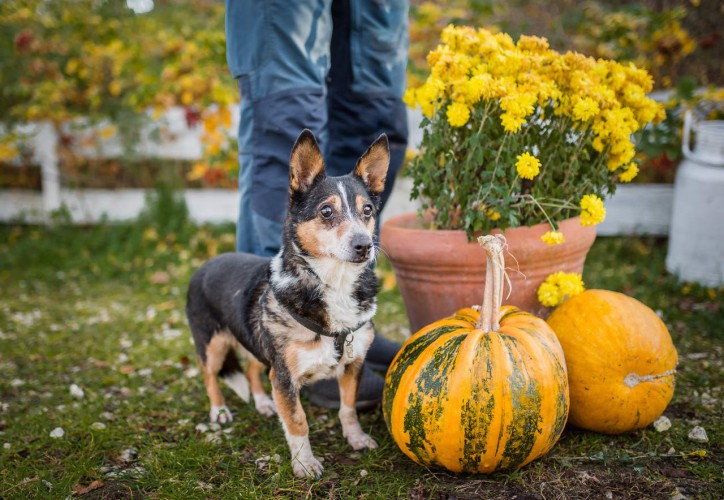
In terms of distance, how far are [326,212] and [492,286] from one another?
0.69 meters

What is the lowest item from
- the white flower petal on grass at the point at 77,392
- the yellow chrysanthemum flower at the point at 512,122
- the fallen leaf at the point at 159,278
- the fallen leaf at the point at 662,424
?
the white flower petal on grass at the point at 77,392

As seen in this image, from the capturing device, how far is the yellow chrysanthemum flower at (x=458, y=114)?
8.18ft

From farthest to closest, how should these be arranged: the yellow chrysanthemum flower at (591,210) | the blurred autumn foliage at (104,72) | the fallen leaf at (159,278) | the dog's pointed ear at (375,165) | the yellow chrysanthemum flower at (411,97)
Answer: the blurred autumn foliage at (104,72) → the fallen leaf at (159,278) → the yellow chrysanthemum flower at (411,97) → the yellow chrysanthemum flower at (591,210) → the dog's pointed ear at (375,165)

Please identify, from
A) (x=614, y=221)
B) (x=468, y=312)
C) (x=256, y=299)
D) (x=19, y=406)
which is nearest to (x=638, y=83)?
(x=468, y=312)

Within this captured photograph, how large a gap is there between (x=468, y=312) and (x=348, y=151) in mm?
1228

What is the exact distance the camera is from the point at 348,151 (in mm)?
3260

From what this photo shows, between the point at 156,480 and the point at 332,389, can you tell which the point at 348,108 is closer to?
the point at 332,389

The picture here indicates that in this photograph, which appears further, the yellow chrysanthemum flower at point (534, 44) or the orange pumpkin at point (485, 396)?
the yellow chrysanthemum flower at point (534, 44)

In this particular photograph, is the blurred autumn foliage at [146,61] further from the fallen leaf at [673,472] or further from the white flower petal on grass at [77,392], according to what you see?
the fallen leaf at [673,472]

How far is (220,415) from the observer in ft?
9.18

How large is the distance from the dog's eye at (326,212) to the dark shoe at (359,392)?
78 centimetres

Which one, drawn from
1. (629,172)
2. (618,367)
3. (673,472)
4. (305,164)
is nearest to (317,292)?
(305,164)

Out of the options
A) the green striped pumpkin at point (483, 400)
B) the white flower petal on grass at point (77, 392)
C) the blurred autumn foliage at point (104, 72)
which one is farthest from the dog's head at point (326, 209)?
the blurred autumn foliage at point (104, 72)

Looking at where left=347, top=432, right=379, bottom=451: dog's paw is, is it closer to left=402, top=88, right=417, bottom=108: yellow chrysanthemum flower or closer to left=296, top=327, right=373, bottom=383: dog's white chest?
left=296, top=327, right=373, bottom=383: dog's white chest
